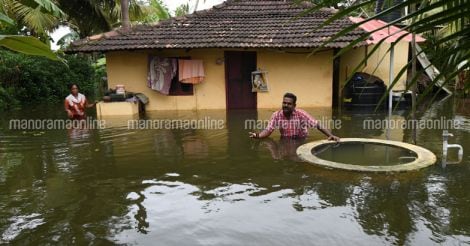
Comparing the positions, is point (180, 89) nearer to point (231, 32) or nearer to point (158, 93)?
point (158, 93)

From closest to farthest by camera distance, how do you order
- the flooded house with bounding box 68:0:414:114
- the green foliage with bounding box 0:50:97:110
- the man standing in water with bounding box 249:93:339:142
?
the man standing in water with bounding box 249:93:339:142
the flooded house with bounding box 68:0:414:114
the green foliage with bounding box 0:50:97:110

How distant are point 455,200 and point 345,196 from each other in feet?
4.35

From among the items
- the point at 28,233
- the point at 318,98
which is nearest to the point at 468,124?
the point at 318,98

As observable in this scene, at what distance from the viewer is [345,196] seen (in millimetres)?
5199

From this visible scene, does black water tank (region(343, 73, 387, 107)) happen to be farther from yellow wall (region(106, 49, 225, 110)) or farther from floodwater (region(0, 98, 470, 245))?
floodwater (region(0, 98, 470, 245))

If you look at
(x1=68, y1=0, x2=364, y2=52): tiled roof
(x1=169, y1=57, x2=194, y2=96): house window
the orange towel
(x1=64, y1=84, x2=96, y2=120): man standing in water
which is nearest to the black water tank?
(x1=68, y1=0, x2=364, y2=52): tiled roof

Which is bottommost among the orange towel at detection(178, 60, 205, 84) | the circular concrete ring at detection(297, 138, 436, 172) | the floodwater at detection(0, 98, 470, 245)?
the floodwater at detection(0, 98, 470, 245)

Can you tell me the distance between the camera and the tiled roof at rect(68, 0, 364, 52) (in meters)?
13.0

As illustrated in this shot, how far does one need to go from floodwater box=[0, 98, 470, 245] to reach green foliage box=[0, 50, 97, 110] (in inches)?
375

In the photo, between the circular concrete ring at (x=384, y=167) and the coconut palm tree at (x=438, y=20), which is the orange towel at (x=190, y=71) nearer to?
the circular concrete ring at (x=384, y=167)

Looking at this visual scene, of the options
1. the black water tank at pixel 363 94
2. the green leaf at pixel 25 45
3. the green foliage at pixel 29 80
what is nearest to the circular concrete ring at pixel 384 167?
the green leaf at pixel 25 45

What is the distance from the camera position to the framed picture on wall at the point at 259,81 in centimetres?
1388

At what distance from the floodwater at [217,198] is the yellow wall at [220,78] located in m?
5.66

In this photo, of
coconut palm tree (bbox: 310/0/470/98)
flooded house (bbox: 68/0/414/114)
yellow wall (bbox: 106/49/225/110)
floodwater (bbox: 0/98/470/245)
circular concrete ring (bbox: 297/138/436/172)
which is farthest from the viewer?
yellow wall (bbox: 106/49/225/110)
